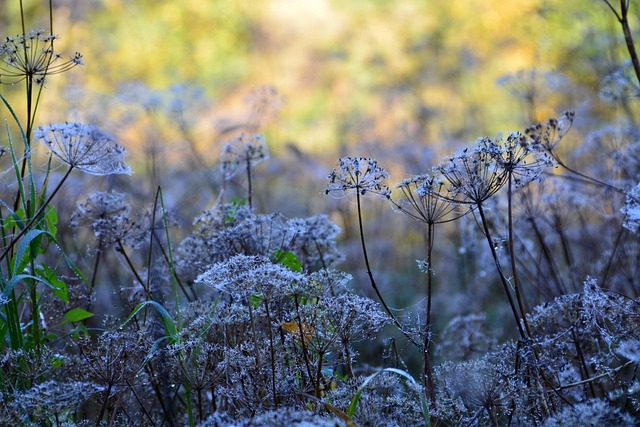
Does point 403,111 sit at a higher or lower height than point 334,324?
higher

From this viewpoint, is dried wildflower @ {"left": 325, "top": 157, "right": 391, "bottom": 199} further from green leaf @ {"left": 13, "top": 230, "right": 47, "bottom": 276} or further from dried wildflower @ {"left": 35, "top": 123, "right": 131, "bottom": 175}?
green leaf @ {"left": 13, "top": 230, "right": 47, "bottom": 276}

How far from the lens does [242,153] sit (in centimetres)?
342

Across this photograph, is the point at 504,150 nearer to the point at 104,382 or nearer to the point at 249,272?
the point at 249,272

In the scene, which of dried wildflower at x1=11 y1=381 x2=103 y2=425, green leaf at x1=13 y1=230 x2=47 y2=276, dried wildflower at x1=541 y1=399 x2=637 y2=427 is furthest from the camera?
green leaf at x1=13 y1=230 x2=47 y2=276

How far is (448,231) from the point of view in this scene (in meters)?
7.01

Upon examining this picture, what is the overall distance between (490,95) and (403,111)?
1.76m

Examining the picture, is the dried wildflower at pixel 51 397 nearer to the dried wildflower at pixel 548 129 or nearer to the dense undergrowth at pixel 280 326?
the dense undergrowth at pixel 280 326

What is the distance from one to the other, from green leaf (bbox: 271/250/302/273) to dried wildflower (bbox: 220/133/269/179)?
2.13ft

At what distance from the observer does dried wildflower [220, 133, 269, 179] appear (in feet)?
11.0

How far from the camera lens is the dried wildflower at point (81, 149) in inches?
99.8

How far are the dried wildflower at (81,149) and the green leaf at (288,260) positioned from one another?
0.68 metres

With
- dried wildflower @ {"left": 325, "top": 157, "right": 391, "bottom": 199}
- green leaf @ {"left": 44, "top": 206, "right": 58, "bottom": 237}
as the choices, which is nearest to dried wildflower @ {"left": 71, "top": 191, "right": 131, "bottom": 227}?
green leaf @ {"left": 44, "top": 206, "right": 58, "bottom": 237}

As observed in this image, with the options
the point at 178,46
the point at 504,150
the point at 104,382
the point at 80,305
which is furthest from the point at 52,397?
the point at 178,46

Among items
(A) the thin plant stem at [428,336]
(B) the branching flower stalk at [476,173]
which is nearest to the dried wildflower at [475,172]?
(B) the branching flower stalk at [476,173]
